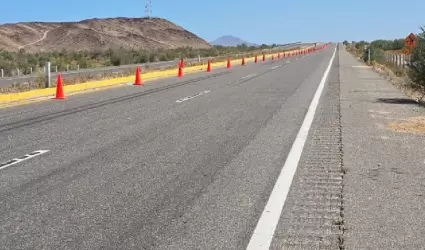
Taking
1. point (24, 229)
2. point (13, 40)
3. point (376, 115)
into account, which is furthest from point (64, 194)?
point (13, 40)

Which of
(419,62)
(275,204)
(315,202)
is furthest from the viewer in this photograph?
(419,62)

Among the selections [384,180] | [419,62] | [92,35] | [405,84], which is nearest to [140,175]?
[384,180]

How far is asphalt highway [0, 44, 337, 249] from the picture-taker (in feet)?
16.5

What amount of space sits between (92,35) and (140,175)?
356ft

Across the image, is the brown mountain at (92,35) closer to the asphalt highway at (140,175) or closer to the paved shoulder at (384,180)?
the asphalt highway at (140,175)

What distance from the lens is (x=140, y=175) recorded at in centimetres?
718

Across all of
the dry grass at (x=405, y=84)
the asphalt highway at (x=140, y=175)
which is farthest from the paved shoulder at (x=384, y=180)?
the dry grass at (x=405, y=84)

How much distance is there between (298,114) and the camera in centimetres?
1350

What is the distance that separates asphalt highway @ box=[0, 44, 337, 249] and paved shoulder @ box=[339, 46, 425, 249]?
1.61 ft

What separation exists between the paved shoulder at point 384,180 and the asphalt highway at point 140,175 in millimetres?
491

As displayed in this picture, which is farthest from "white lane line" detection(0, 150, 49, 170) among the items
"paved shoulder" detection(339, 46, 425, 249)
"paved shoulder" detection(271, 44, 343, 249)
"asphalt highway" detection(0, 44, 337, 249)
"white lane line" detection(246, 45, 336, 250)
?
"paved shoulder" detection(339, 46, 425, 249)

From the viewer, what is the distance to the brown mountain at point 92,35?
328 feet

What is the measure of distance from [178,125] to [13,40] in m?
92.2

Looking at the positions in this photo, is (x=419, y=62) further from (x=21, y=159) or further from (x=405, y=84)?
(x=21, y=159)
